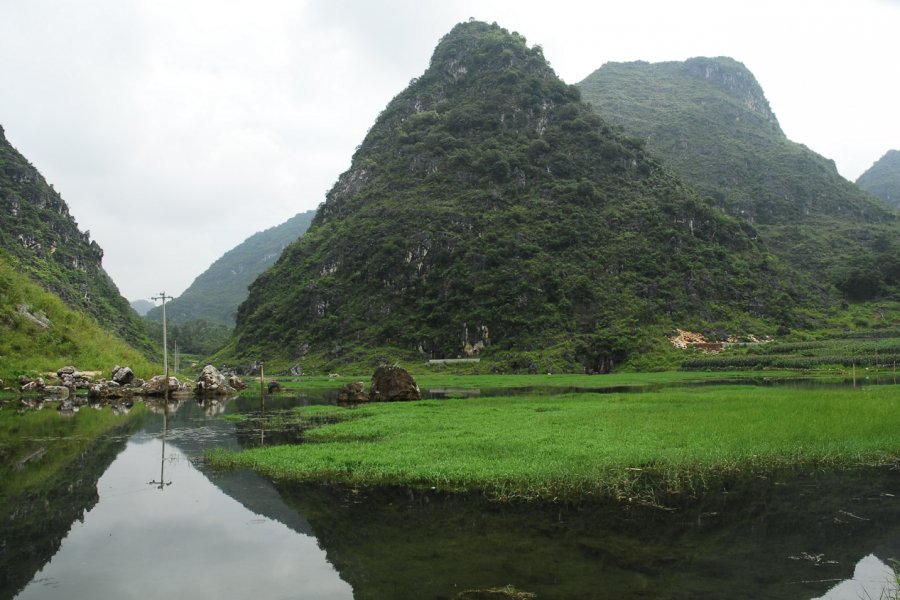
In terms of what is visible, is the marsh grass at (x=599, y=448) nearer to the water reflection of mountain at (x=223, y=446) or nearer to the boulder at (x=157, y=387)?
the water reflection of mountain at (x=223, y=446)

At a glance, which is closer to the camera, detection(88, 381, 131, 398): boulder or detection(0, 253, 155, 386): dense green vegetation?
detection(88, 381, 131, 398): boulder

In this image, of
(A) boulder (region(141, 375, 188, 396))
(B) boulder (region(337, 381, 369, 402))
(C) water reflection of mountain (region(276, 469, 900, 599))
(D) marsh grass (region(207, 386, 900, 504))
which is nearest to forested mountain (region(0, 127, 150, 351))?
(A) boulder (region(141, 375, 188, 396))

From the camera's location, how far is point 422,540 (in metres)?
10.8

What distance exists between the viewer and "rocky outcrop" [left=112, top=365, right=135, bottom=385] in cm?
5003

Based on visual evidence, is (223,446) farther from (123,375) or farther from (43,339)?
(43,339)

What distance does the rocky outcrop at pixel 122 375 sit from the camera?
50031mm

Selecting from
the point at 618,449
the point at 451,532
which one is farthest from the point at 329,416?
the point at 451,532

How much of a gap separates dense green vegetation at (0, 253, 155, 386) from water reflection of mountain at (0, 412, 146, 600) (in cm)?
Result: 3321

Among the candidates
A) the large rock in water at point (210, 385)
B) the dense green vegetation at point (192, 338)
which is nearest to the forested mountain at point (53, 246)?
the dense green vegetation at point (192, 338)

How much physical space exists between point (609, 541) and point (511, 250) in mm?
92795

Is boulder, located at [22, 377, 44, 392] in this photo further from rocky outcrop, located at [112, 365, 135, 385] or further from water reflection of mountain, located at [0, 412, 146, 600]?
water reflection of mountain, located at [0, 412, 146, 600]

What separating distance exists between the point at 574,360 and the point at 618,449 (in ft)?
215

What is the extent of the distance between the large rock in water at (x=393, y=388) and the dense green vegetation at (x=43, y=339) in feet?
94.5

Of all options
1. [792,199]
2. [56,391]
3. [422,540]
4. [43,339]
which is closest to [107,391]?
[56,391]
